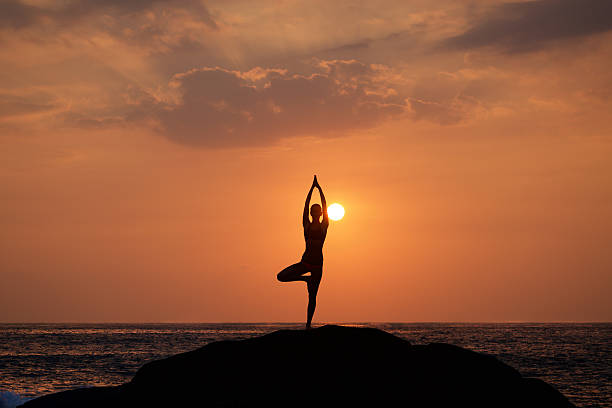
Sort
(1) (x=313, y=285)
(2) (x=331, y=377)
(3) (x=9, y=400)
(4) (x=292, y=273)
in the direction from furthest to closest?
(3) (x=9, y=400), (1) (x=313, y=285), (4) (x=292, y=273), (2) (x=331, y=377)

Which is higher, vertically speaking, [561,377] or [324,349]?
[324,349]

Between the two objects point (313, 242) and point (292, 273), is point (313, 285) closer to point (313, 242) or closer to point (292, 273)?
point (292, 273)

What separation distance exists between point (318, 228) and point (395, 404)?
5365 mm

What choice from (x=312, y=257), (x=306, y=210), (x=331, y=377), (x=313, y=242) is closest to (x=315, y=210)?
(x=306, y=210)

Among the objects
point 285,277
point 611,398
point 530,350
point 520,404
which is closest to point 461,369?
point 520,404

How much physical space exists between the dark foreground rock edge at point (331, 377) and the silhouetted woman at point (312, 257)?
2234 millimetres

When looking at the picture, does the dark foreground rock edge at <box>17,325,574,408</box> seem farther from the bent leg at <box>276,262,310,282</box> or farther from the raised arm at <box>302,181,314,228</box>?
the raised arm at <box>302,181,314,228</box>

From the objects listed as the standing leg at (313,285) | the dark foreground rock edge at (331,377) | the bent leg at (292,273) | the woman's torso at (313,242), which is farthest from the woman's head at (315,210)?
the dark foreground rock edge at (331,377)

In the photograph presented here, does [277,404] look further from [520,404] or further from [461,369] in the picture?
[520,404]

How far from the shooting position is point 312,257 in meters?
15.7

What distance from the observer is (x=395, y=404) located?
11.5 meters

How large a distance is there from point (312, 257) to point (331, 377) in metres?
4.20

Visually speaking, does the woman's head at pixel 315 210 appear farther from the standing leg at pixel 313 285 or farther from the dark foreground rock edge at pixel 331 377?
the dark foreground rock edge at pixel 331 377

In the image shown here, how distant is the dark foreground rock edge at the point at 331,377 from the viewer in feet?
38.4
